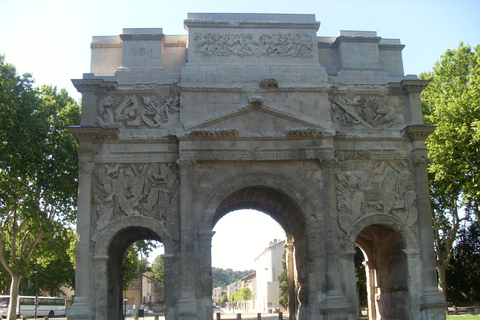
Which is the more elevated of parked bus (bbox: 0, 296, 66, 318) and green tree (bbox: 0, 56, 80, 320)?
green tree (bbox: 0, 56, 80, 320)

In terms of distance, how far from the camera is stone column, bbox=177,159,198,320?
1669cm

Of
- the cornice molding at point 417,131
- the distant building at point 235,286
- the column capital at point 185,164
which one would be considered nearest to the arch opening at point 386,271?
the cornice molding at point 417,131

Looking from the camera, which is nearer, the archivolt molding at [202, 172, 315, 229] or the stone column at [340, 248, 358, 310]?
the stone column at [340, 248, 358, 310]

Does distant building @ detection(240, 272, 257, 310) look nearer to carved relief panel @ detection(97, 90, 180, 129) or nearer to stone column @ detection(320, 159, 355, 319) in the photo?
stone column @ detection(320, 159, 355, 319)

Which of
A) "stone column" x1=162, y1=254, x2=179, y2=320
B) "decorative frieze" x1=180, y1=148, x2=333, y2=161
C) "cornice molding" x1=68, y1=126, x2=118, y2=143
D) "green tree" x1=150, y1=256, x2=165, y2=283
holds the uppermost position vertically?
"cornice molding" x1=68, y1=126, x2=118, y2=143

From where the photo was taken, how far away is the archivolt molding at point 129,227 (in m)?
17.5

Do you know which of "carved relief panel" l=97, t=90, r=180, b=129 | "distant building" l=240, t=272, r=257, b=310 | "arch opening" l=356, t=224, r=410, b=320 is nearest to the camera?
"arch opening" l=356, t=224, r=410, b=320

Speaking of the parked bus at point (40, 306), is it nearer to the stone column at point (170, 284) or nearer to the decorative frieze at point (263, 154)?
the stone column at point (170, 284)

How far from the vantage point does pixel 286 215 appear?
20922 millimetres

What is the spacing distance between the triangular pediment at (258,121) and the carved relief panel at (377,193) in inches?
90.4

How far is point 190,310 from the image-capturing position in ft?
54.6

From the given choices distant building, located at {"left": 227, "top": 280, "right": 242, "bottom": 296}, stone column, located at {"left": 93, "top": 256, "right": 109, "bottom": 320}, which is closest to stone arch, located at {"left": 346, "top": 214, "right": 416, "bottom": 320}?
stone column, located at {"left": 93, "top": 256, "right": 109, "bottom": 320}

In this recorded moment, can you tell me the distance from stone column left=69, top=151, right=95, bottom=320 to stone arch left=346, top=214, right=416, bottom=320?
29.5ft

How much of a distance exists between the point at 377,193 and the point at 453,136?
842 centimetres
